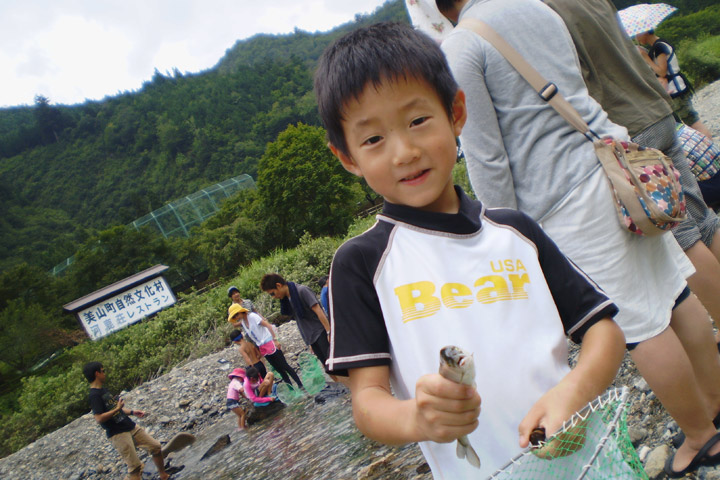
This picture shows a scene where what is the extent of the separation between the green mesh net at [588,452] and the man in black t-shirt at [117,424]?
6573 millimetres

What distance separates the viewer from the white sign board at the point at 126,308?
1914 cm

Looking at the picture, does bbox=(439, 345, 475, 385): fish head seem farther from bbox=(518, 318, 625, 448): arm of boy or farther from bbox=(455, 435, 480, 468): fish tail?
bbox=(518, 318, 625, 448): arm of boy

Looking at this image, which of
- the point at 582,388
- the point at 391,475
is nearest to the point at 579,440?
the point at 582,388

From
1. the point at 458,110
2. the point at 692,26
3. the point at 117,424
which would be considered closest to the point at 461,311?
the point at 458,110

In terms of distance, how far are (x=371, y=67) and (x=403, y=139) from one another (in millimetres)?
185

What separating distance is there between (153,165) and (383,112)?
288 feet

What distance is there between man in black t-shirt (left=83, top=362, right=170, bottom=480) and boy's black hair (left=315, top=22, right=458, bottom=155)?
6327 millimetres

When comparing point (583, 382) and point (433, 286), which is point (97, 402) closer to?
point (433, 286)

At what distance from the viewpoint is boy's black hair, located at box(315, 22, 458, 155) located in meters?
1.16

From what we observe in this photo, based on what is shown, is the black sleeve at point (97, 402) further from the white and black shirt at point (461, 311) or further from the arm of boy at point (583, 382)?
the arm of boy at point (583, 382)


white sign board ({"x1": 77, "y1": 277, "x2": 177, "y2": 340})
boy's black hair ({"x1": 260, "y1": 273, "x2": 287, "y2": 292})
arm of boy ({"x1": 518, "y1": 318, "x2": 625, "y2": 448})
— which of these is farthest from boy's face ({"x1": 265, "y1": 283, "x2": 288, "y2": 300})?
white sign board ({"x1": 77, "y1": 277, "x2": 177, "y2": 340})

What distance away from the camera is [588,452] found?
3.16ft

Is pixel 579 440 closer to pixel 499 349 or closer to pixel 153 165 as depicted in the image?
pixel 499 349

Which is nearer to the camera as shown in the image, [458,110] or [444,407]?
[444,407]
